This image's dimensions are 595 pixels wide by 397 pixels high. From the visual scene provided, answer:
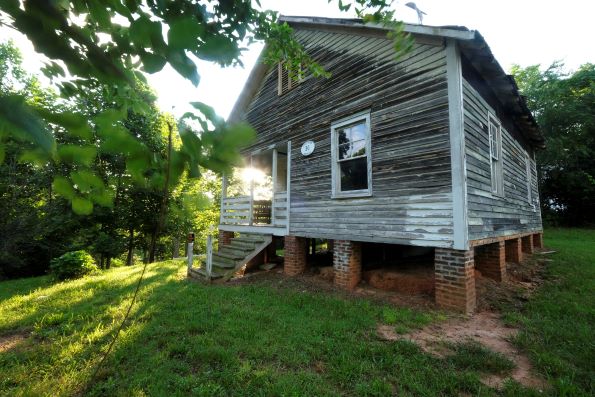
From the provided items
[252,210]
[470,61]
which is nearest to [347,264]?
[252,210]

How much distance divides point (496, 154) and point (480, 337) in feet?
17.0

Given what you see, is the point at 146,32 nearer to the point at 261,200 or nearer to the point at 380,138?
the point at 380,138

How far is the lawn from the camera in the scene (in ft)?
10.2

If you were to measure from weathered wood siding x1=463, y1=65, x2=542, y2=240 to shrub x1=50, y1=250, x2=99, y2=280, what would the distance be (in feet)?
36.2

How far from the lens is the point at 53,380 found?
328cm

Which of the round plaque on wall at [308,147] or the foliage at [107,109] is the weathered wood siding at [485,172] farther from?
the foliage at [107,109]

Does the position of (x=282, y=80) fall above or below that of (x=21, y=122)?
above

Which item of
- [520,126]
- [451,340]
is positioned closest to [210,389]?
[451,340]

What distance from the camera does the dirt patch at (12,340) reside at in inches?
167

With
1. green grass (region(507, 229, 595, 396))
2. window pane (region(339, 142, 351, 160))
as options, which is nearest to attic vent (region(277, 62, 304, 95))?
window pane (region(339, 142, 351, 160))

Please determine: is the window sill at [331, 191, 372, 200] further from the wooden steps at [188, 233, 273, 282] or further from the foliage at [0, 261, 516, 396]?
the wooden steps at [188, 233, 273, 282]

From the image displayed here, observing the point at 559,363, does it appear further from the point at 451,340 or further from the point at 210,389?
the point at 210,389

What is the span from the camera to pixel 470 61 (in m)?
6.09

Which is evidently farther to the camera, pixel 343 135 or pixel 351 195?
pixel 343 135
